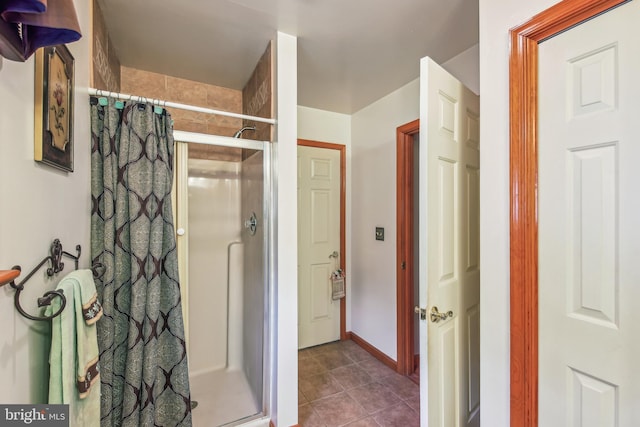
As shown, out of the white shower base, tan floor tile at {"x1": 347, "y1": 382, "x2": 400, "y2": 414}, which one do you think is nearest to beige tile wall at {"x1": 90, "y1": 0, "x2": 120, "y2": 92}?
the white shower base

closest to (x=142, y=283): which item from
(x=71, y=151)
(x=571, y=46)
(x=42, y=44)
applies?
(x=71, y=151)

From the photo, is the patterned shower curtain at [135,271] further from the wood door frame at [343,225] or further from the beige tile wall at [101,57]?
the wood door frame at [343,225]

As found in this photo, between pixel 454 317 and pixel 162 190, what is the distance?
1.59 m

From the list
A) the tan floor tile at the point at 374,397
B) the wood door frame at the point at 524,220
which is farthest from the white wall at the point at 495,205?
the tan floor tile at the point at 374,397

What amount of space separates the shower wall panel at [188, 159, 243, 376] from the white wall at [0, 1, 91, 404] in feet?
4.18

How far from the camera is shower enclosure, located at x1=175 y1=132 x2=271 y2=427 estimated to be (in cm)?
193

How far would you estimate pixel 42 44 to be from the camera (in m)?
0.59

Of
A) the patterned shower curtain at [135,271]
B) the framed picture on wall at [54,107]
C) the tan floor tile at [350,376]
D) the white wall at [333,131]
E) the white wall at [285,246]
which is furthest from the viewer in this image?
the white wall at [333,131]

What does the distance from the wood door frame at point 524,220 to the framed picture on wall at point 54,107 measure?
5.01ft

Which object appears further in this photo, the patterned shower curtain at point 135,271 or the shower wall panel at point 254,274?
the shower wall panel at point 254,274

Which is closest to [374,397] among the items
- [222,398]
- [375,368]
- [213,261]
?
[375,368]

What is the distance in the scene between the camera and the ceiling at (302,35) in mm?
1398

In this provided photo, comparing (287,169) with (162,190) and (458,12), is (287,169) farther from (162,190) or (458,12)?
(458,12)

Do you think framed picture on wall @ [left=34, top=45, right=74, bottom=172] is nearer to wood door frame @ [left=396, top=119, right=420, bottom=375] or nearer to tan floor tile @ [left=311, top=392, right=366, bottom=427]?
tan floor tile @ [left=311, top=392, right=366, bottom=427]
